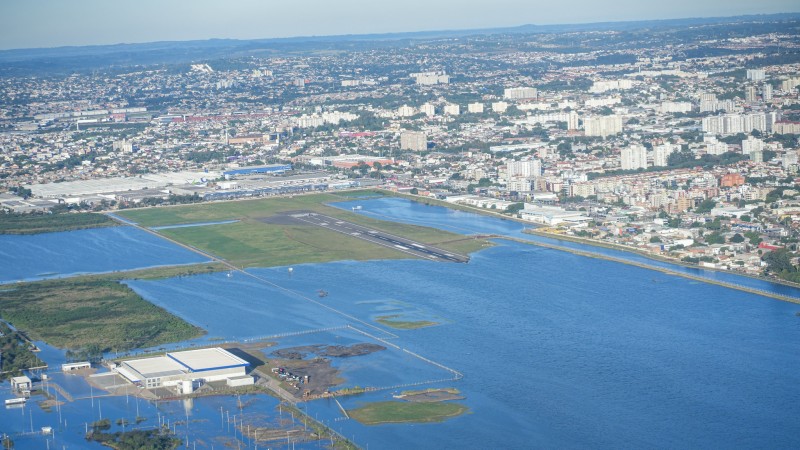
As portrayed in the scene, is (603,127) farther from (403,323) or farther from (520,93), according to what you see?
(403,323)

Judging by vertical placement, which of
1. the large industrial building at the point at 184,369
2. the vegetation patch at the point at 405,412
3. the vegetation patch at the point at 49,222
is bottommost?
the vegetation patch at the point at 49,222

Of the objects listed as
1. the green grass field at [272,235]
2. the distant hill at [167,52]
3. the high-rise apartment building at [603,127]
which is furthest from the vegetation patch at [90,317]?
the distant hill at [167,52]

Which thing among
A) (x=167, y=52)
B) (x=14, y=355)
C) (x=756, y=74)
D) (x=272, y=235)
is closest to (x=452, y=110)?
(x=756, y=74)

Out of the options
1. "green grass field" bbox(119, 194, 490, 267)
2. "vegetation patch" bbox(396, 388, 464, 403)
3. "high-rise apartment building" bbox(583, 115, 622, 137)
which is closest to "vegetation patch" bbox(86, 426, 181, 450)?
"vegetation patch" bbox(396, 388, 464, 403)

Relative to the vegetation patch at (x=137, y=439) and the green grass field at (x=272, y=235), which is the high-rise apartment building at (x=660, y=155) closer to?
the green grass field at (x=272, y=235)

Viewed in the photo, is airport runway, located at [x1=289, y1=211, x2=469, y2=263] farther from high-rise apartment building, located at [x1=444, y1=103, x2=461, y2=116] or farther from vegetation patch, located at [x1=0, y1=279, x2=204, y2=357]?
high-rise apartment building, located at [x1=444, y1=103, x2=461, y2=116]

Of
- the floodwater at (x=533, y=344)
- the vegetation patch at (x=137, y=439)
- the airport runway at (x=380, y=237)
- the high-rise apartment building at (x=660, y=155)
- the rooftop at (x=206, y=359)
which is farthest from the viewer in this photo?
the high-rise apartment building at (x=660, y=155)
